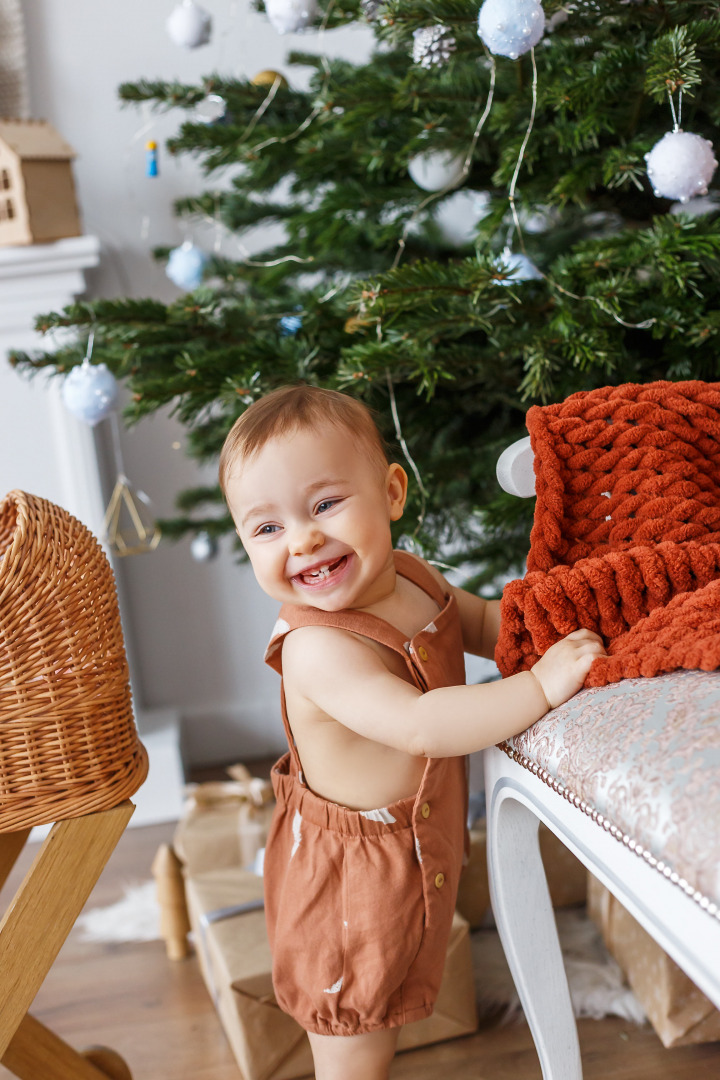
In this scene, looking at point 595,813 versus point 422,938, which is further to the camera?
point 422,938

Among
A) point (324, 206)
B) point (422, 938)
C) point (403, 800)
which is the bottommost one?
point (422, 938)

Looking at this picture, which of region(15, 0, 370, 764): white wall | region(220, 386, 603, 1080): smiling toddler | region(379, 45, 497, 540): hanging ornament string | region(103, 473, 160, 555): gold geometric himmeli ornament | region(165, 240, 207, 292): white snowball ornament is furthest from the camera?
region(15, 0, 370, 764): white wall

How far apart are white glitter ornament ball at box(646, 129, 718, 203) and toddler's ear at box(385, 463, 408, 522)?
36cm

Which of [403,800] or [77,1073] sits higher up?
[403,800]

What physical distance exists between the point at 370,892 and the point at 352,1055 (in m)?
0.16

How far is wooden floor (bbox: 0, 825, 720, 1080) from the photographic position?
3.14 ft

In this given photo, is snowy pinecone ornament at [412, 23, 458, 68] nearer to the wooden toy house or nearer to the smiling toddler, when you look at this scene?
the smiling toddler

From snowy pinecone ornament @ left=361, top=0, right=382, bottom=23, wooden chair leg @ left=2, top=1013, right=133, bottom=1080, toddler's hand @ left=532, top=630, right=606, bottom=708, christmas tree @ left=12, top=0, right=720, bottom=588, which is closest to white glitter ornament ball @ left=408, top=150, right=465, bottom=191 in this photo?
christmas tree @ left=12, top=0, right=720, bottom=588

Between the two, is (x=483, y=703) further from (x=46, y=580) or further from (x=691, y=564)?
(x=46, y=580)

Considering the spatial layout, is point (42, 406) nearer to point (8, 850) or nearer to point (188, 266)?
point (188, 266)

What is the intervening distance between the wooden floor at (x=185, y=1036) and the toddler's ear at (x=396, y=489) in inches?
24.9

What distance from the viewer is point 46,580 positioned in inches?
26.5

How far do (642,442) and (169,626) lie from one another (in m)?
1.44

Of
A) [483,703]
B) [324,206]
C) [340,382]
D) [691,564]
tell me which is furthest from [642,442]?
[324,206]
